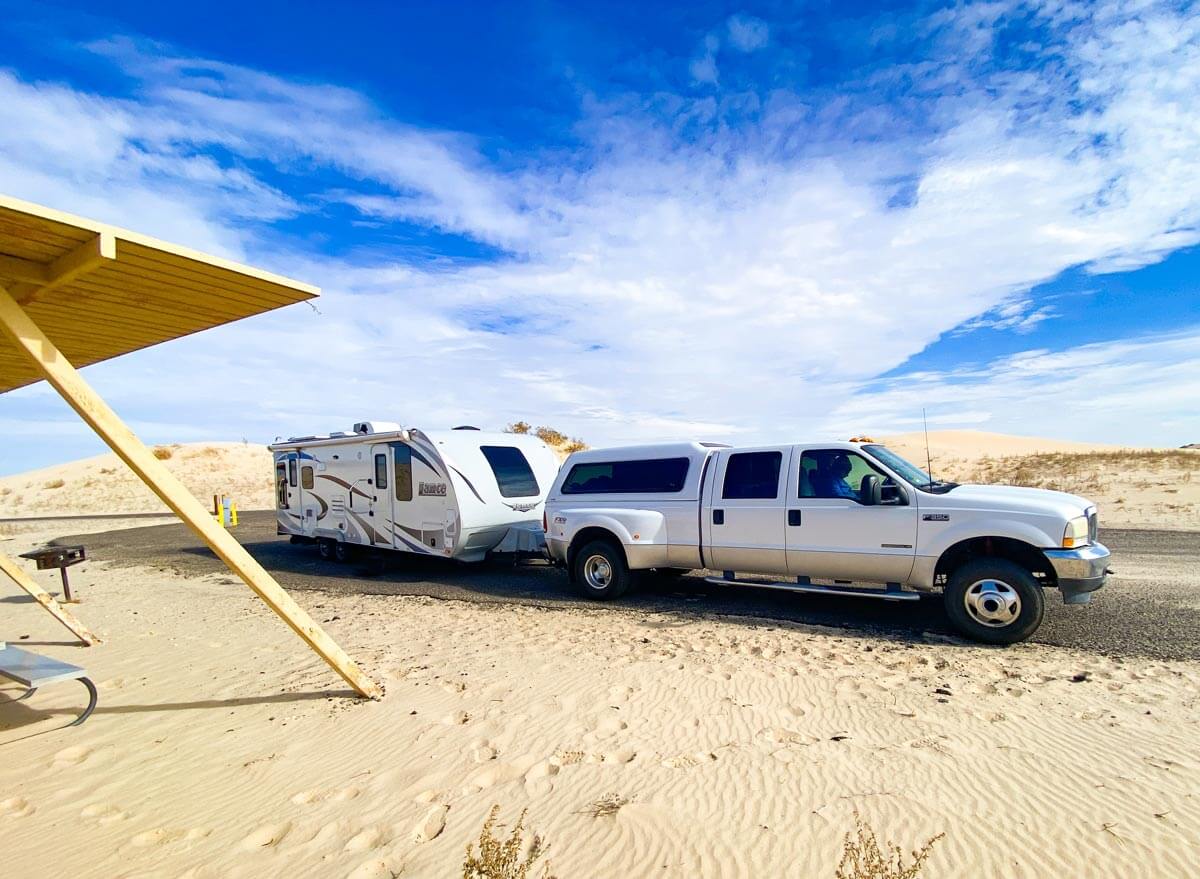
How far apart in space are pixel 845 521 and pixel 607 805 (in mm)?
4685

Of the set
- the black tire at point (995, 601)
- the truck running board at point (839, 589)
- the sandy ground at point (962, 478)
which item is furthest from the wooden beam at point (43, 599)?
the sandy ground at point (962, 478)

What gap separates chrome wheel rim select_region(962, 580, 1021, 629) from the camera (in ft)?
20.1

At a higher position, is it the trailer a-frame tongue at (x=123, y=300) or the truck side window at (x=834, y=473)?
the trailer a-frame tongue at (x=123, y=300)

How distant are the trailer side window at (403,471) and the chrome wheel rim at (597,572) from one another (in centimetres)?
394

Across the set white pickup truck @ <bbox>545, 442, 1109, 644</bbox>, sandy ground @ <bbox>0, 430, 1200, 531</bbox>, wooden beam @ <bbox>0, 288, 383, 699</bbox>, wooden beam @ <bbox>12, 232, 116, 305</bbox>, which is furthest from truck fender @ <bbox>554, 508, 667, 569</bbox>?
sandy ground @ <bbox>0, 430, 1200, 531</bbox>

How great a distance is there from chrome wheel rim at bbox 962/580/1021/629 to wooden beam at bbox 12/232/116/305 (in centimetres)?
729

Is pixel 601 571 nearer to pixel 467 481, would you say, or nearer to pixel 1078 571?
pixel 467 481

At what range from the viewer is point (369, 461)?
475 inches

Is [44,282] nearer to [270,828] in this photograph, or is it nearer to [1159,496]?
[270,828]

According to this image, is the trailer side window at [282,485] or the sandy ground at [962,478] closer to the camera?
the trailer side window at [282,485]

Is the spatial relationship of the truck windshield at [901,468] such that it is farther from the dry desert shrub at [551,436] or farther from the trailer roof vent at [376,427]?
the dry desert shrub at [551,436]

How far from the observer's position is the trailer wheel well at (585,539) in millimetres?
8852

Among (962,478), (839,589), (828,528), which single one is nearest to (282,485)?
(828,528)

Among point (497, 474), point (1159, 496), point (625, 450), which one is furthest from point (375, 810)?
point (1159, 496)
